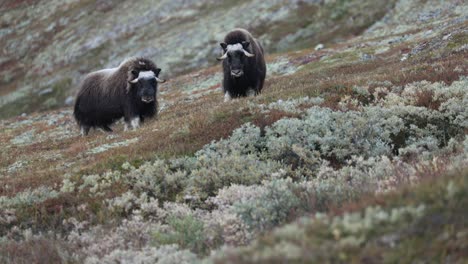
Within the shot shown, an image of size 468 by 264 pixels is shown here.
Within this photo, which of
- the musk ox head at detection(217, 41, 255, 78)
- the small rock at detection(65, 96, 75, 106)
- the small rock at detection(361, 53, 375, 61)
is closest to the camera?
the musk ox head at detection(217, 41, 255, 78)

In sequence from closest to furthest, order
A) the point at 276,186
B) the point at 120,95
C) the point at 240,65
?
the point at 276,186 → the point at 240,65 → the point at 120,95

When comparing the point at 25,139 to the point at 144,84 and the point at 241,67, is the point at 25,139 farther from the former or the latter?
the point at 241,67

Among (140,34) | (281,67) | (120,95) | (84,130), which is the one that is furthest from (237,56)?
(140,34)

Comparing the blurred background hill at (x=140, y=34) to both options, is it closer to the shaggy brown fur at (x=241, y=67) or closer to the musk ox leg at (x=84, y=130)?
the musk ox leg at (x=84, y=130)

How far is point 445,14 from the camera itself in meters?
42.7

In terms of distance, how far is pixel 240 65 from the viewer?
18.2m

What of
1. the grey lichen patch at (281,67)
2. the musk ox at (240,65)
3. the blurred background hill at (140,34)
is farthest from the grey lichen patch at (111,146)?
the blurred background hill at (140,34)

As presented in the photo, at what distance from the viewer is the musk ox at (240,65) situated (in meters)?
18.3

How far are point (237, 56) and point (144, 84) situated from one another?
143 inches

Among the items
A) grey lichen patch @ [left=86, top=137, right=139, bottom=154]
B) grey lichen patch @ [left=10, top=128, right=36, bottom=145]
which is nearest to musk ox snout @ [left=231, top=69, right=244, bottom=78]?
grey lichen patch @ [left=86, top=137, right=139, bottom=154]

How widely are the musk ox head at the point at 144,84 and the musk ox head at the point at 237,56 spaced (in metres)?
2.87

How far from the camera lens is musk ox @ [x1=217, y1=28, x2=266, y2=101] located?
18.3 metres

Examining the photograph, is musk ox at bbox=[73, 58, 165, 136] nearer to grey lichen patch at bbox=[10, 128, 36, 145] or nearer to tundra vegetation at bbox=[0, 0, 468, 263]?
tundra vegetation at bbox=[0, 0, 468, 263]

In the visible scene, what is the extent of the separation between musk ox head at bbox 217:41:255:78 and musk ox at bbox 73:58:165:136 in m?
2.71
